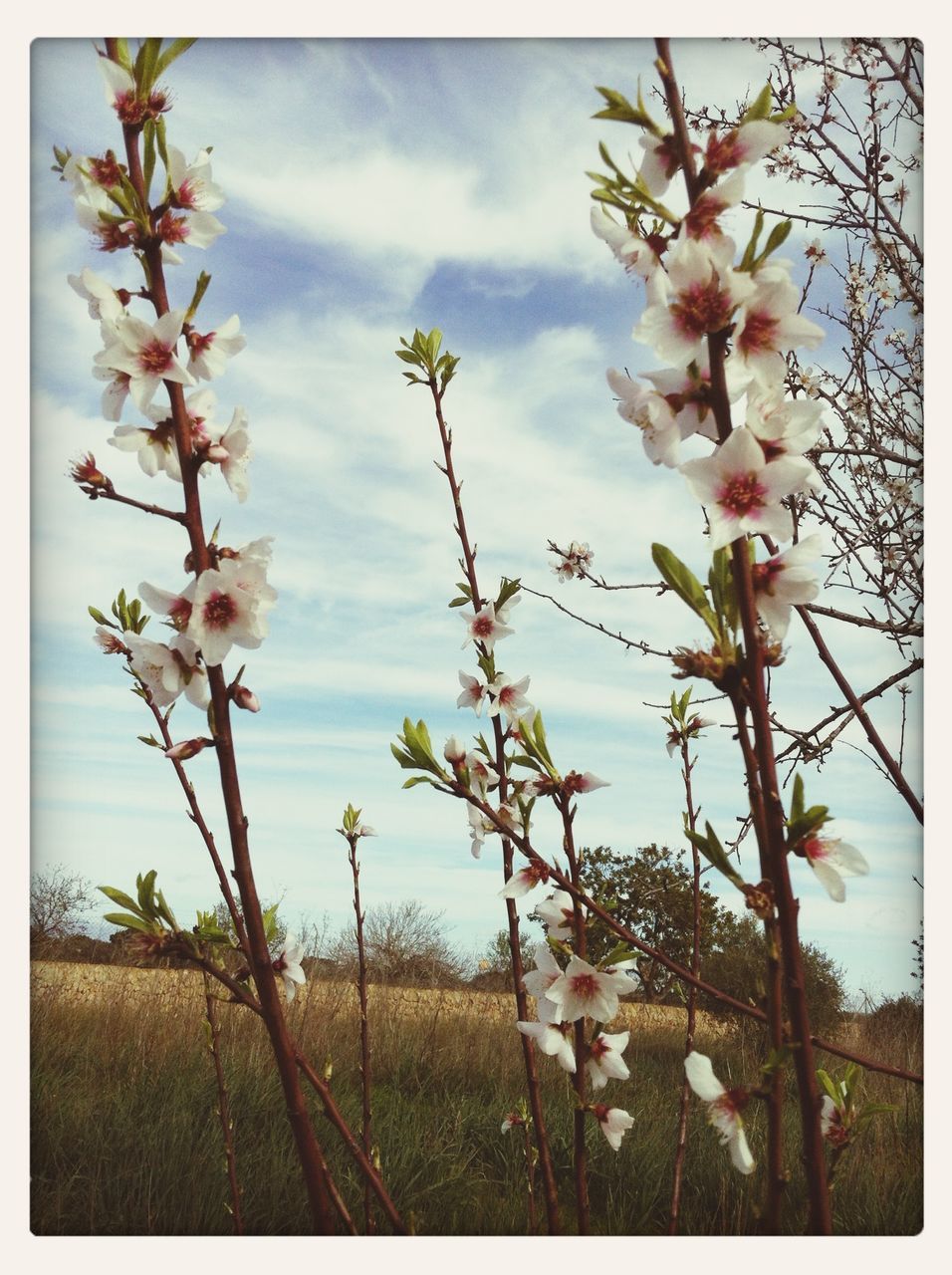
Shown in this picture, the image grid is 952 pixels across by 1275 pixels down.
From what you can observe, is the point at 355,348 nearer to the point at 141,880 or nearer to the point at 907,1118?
the point at 141,880

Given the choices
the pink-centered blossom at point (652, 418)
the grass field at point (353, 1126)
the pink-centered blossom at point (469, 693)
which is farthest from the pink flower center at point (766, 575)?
the grass field at point (353, 1126)

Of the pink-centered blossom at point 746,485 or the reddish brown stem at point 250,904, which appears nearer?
the pink-centered blossom at point 746,485

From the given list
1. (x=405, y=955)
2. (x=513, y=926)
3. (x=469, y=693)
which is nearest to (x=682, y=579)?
(x=513, y=926)

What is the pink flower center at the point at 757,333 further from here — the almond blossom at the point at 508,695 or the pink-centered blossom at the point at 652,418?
the almond blossom at the point at 508,695

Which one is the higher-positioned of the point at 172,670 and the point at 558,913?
the point at 172,670

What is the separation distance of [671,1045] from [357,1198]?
103 inches

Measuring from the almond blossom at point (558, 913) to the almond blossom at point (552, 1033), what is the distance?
4.1 inches

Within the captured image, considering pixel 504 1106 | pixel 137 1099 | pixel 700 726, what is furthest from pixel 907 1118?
pixel 137 1099

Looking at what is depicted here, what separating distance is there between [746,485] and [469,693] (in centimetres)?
106

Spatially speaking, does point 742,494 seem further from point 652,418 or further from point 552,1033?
point 552,1033

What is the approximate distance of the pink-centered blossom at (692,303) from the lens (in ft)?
3.32

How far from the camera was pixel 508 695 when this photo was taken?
197 cm

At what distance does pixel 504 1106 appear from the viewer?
3.13 meters

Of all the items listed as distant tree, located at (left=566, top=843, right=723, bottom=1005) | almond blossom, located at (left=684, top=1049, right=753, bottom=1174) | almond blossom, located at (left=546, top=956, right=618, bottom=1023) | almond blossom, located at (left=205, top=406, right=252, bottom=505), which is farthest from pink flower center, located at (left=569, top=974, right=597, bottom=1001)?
distant tree, located at (left=566, top=843, right=723, bottom=1005)
